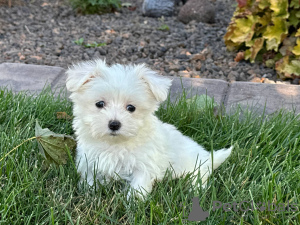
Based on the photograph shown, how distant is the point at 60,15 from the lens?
7129mm

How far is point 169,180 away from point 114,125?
1.88 feet

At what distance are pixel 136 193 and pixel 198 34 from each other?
4.23 metres

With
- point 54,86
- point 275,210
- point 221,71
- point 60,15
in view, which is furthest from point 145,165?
point 60,15

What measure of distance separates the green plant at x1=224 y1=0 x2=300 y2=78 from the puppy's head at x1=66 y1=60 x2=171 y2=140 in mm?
2692

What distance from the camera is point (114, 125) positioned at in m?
2.22

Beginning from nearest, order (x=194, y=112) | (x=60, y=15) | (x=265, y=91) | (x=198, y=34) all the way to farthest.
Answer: (x=194, y=112), (x=265, y=91), (x=198, y=34), (x=60, y=15)

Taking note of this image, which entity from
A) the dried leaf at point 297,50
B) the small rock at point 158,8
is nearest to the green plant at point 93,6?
the small rock at point 158,8

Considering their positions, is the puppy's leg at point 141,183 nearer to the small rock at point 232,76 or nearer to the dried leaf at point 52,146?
the dried leaf at point 52,146

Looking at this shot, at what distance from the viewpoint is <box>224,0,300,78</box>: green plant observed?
4.69 m

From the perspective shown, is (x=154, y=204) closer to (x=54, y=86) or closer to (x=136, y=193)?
(x=136, y=193)

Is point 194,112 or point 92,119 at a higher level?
point 92,119

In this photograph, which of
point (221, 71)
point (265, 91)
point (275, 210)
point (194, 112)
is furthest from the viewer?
point (221, 71)

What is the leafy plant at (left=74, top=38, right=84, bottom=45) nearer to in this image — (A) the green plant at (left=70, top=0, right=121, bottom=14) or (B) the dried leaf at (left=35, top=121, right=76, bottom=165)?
(A) the green plant at (left=70, top=0, right=121, bottom=14)

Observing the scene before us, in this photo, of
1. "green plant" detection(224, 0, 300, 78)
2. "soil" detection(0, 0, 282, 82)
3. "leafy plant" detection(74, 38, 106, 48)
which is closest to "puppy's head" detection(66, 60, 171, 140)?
"soil" detection(0, 0, 282, 82)
